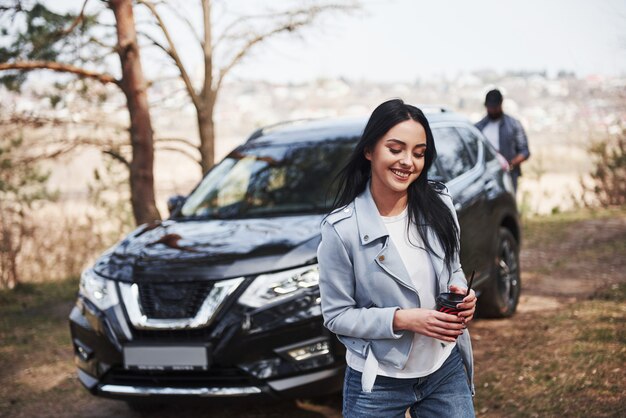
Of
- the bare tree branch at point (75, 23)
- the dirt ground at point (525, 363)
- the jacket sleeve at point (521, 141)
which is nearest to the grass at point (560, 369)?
the dirt ground at point (525, 363)

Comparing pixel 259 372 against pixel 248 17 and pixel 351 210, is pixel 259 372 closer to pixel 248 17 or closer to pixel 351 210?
pixel 351 210

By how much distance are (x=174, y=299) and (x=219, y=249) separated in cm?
41

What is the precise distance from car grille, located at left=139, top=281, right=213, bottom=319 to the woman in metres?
1.71

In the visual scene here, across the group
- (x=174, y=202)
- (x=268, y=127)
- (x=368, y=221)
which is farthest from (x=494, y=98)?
(x=368, y=221)

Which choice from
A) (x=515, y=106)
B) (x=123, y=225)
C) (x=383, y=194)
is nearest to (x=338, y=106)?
(x=515, y=106)

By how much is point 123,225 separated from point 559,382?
1282 centimetres

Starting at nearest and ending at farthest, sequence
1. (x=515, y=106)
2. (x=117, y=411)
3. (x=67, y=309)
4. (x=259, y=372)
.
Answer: (x=259, y=372) → (x=117, y=411) → (x=67, y=309) → (x=515, y=106)

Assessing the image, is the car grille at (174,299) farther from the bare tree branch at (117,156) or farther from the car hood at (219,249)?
the bare tree branch at (117,156)

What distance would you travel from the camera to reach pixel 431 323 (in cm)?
218

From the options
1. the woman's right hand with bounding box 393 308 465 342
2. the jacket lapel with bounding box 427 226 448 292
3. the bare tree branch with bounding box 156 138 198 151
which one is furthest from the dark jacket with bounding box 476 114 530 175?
the woman's right hand with bounding box 393 308 465 342

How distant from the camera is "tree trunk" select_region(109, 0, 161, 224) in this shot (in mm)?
8938

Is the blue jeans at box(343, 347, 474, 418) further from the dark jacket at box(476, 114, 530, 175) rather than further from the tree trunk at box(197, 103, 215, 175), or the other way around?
the tree trunk at box(197, 103, 215, 175)

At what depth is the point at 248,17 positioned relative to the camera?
1263cm

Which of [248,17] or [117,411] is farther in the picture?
[248,17]
